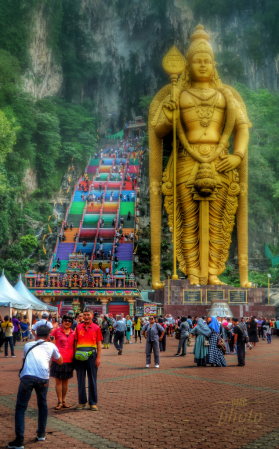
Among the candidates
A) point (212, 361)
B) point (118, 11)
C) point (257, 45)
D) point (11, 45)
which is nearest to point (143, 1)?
point (118, 11)

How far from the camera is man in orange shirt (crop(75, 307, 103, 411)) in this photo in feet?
18.0

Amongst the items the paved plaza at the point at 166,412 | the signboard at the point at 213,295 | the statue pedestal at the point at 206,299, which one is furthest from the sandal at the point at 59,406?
the signboard at the point at 213,295

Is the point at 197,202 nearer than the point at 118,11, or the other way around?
the point at 197,202

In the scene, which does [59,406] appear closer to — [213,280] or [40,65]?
[213,280]

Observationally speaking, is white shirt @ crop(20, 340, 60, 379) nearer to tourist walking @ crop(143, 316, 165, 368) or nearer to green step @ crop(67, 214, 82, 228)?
tourist walking @ crop(143, 316, 165, 368)

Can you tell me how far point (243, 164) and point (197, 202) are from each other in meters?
2.90

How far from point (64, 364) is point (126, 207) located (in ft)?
104

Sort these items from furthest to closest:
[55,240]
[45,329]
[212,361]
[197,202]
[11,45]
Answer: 1. [11,45]
2. [55,240]
3. [197,202]
4. [212,361]
5. [45,329]

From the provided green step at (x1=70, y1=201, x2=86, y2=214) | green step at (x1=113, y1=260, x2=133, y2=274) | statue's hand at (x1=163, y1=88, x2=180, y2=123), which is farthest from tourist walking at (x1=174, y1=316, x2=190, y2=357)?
green step at (x1=70, y1=201, x2=86, y2=214)

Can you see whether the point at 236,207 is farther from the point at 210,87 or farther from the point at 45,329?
the point at 45,329

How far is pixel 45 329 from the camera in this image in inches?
174

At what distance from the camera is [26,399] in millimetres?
4078

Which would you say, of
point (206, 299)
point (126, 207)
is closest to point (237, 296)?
point (206, 299)

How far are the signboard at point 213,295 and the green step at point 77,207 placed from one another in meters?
19.5
